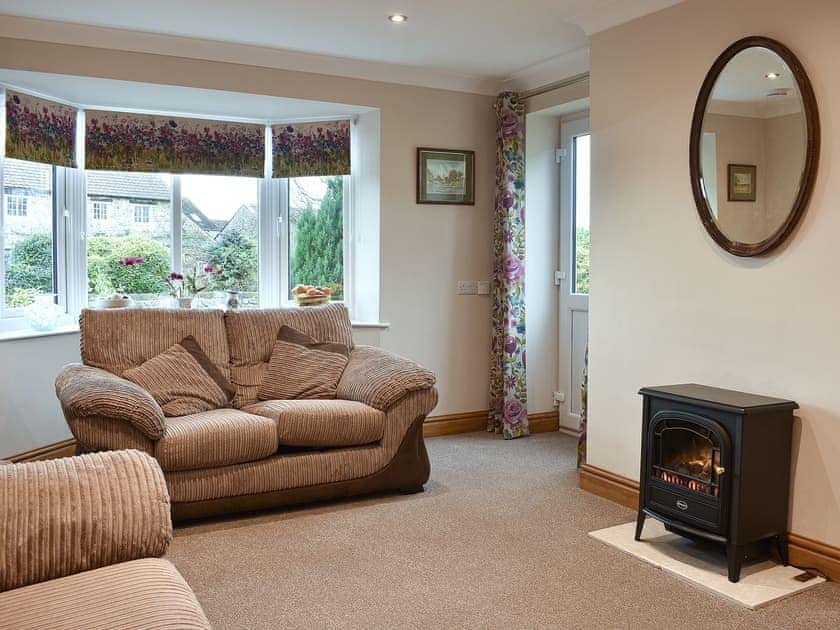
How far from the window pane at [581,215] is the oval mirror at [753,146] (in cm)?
194

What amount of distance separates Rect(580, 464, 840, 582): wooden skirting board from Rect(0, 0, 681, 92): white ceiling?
2.31 meters

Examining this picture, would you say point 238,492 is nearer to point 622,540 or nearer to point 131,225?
point 622,540

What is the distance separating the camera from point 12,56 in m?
4.18

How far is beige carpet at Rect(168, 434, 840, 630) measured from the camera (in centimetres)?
268

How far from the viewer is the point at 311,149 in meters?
5.54

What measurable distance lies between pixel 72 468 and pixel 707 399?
230 cm

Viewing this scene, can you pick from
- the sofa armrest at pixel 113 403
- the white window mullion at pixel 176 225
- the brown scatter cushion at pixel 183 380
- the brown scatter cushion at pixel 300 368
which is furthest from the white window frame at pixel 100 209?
the sofa armrest at pixel 113 403

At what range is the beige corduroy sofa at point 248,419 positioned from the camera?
11.2ft

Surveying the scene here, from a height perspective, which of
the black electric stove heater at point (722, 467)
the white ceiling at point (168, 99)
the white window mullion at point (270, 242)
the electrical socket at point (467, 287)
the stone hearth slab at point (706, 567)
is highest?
the white ceiling at point (168, 99)

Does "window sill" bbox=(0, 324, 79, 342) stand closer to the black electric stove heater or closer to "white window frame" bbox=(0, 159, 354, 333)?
"white window frame" bbox=(0, 159, 354, 333)

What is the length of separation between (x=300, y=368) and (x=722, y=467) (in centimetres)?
224

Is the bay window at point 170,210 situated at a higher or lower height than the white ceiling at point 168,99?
lower

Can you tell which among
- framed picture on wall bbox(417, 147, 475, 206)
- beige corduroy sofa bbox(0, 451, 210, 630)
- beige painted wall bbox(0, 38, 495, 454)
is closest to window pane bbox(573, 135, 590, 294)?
beige painted wall bbox(0, 38, 495, 454)

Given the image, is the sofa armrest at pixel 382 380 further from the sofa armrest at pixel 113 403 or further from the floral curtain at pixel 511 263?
the floral curtain at pixel 511 263
